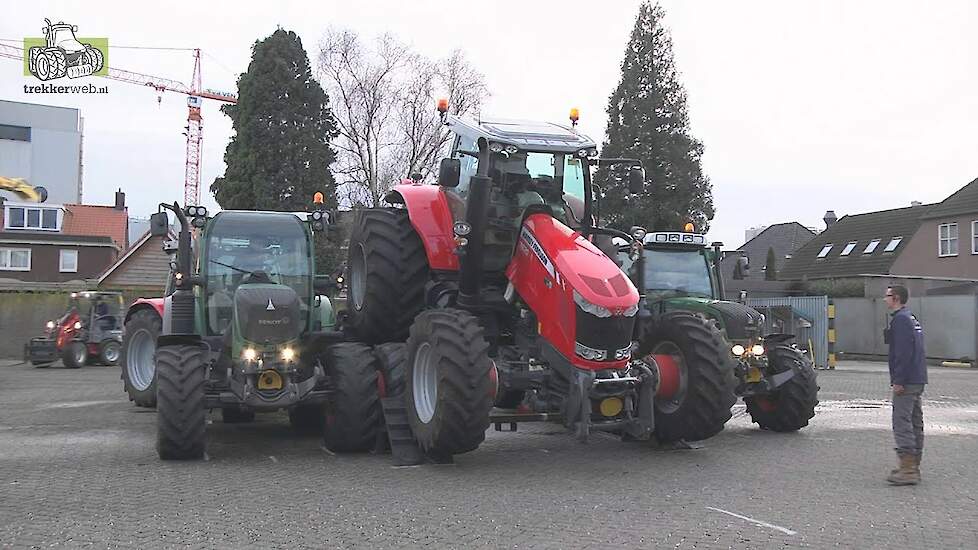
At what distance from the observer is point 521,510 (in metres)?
7.19

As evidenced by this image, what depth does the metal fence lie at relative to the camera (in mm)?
25812

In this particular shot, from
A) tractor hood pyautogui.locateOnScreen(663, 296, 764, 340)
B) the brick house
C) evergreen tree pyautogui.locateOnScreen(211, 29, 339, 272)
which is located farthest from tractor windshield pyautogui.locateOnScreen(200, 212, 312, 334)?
the brick house

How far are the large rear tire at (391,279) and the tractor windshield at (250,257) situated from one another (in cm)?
81

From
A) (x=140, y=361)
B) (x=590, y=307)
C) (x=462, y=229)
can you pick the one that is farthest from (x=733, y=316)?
(x=140, y=361)

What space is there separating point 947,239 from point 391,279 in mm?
35098

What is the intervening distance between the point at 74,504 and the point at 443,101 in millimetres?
5640

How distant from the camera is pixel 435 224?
34.2 ft

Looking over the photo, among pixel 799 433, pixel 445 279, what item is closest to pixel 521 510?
pixel 445 279

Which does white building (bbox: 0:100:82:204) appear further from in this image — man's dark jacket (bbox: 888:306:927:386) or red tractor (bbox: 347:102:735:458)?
man's dark jacket (bbox: 888:306:927:386)

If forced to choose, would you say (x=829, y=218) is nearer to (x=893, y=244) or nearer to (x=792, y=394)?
(x=893, y=244)

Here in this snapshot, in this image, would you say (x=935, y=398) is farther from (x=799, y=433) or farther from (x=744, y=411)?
(x=799, y=433)

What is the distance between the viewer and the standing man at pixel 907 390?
8359 mm

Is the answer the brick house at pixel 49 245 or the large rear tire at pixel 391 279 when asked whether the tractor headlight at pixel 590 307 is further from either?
the brick house at pixel 49 245

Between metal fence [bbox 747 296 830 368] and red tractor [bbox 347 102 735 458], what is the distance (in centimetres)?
1632
